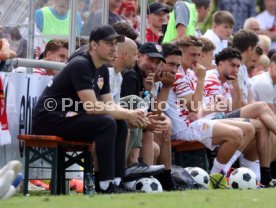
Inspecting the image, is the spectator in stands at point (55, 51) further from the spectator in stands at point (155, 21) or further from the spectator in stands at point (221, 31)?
the spectator in stands at point (221, 31)

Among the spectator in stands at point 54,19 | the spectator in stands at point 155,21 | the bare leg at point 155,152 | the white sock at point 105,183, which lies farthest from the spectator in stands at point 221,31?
the white sock at point 105,183

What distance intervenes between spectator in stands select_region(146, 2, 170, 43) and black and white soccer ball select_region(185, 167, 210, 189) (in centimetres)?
408

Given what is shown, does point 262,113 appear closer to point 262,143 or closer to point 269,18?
point 262,143

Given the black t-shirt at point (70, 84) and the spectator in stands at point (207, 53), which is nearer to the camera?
the black t-shirt at point (70, 84)

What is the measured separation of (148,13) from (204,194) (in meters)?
6.70

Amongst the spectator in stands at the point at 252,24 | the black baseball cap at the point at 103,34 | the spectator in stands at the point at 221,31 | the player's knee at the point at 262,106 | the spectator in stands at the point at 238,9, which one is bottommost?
the player's knee at the point at 262,106

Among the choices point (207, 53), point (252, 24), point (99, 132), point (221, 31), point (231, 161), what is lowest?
point (231, 161)

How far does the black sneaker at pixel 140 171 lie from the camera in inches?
516

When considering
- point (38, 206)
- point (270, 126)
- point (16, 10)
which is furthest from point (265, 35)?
point (38, 206)

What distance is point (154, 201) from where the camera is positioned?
35.4ft

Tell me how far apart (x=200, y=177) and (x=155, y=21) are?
4423 mm

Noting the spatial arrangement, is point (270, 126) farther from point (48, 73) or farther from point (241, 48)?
point (48, 73)

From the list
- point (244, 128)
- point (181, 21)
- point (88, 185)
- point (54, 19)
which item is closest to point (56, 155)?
point (88, 185)

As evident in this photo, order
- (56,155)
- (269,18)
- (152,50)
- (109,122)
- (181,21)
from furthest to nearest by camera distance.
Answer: (269,18), (181,21), (152,50), (56,155), (109,122)
